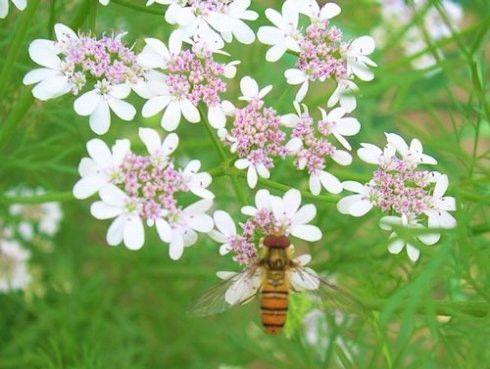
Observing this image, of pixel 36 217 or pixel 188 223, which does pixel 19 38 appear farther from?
pixel 36 217

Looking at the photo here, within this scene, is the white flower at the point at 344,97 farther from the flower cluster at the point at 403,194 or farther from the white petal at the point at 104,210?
the white petal at the point at 104,210

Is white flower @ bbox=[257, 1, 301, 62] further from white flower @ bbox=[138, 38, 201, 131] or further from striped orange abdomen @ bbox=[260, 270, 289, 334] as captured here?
striped orange abdomen @ bbox=[260, 270, 289, 334]

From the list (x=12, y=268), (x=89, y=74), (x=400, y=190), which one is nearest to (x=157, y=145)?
(x=89, y=74)

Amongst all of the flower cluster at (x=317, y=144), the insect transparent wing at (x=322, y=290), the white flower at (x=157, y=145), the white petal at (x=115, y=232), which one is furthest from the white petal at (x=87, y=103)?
the insect transparent wing at (x=322, y=290)

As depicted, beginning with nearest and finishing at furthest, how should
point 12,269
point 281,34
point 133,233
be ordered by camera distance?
point 133,233, point 281,34, point 12,269

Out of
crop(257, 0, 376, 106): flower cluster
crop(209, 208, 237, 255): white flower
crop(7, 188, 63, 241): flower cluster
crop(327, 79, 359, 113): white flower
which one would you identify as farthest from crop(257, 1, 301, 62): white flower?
crop(7, 188, 63, 241): flower cluster
